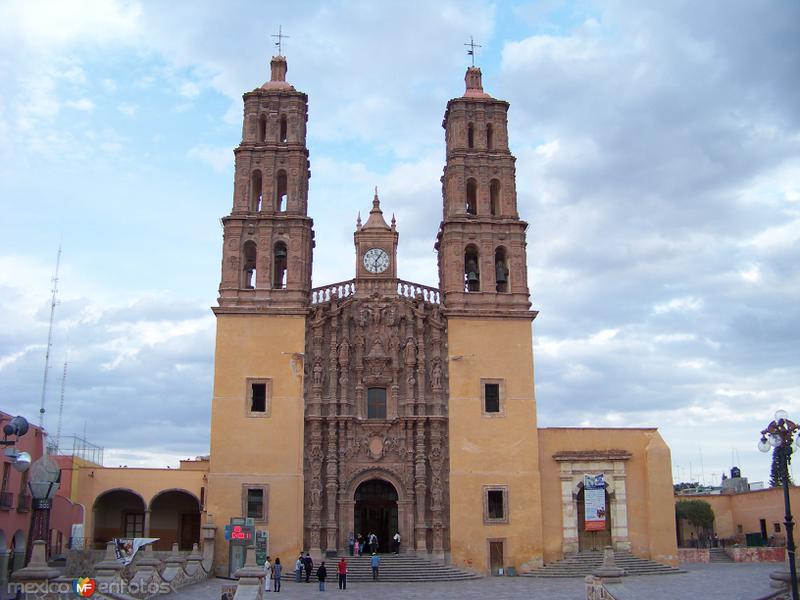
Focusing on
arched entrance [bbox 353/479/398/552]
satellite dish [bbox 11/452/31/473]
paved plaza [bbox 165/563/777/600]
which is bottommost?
paved plaza [bbox 165/563/777/600]

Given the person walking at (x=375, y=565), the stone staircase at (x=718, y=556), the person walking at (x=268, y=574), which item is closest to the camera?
the person walking at (x=268, y=574)

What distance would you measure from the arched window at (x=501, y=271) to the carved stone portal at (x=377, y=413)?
3059 millimetres

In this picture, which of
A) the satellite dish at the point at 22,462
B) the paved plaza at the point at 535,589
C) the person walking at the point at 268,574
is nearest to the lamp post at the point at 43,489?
the satellite dish at the point at 22,462

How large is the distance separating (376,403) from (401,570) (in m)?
6.58

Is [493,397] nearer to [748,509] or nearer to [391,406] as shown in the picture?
[391,406]

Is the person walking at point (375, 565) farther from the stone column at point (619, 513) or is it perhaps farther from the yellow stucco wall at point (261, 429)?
the stone column at point (619, 513)

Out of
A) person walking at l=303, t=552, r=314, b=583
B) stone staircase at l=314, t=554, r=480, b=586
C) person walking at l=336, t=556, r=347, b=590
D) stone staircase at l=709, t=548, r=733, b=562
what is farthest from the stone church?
stone staircase at l=709, t=548, r=733, b=562

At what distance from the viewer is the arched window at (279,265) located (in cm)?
3509

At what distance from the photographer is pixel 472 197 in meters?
37.2

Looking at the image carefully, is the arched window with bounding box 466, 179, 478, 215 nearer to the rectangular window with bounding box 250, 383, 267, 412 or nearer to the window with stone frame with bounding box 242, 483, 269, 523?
the rectangular window with bounding box 250, 383, 267, 412

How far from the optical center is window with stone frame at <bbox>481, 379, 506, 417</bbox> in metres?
33.3

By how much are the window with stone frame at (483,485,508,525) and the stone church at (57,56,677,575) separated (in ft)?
0.17

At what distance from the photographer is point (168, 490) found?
38594mm

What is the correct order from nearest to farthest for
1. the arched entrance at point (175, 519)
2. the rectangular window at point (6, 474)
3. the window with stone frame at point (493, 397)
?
the rectangular window at point (6, 474)
the window with stone frame at point (493, 397)
the arched entrance at point (175, 519)
